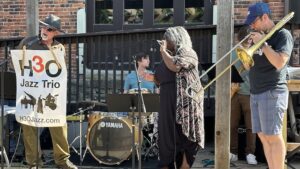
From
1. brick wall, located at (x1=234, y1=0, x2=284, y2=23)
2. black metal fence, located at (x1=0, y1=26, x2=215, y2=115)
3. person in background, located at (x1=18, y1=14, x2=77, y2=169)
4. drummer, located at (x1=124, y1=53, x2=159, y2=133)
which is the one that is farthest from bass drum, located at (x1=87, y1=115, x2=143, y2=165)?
brick wall, located at (x1=234, y1=0, x2=284, y2=23)

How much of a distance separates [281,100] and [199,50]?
3.41m

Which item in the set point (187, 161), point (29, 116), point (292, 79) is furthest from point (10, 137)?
point (292, 79)

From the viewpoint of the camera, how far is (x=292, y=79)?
6.51m

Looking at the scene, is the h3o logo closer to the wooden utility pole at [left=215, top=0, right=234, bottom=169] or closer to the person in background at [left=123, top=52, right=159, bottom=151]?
the person in background at [left=123, top=52, right=159, bottom=151]

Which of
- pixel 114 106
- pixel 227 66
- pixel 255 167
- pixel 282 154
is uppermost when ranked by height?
pixel 227 66

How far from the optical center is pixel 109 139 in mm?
7223

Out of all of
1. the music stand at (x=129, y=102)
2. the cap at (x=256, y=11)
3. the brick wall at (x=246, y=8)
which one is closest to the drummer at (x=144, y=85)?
the music stand at (x=129, y=102)

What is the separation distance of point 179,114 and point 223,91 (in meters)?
0.96

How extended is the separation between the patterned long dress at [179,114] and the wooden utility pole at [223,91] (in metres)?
0.68

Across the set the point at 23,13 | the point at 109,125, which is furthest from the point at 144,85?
the point at 23,13

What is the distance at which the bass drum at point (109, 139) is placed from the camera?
7129 mm

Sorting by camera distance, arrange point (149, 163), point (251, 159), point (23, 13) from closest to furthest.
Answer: point (251, 159) → point (149, 163) → point (23, 13)

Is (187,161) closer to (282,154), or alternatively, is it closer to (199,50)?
(282,154)

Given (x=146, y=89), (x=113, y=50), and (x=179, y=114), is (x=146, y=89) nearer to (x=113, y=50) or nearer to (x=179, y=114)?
(x=113, y=50)
